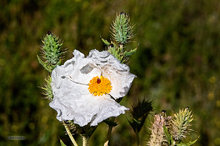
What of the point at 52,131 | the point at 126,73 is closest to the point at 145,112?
the point at 126,73

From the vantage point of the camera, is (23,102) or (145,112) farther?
(23,102)

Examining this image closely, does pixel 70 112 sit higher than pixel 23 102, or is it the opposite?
pixel 23 102

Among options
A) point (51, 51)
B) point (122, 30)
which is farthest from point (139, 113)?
point (51, 51)

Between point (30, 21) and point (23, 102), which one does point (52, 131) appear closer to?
point (23, 102)

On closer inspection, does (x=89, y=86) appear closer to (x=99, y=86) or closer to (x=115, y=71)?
(x=99, y=86)

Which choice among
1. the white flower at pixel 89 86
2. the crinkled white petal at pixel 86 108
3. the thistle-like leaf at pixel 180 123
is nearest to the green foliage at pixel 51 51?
the white flower at pixel 89 86

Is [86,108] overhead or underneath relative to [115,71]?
underneath

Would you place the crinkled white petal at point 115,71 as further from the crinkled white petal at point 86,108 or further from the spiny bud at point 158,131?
the spiny bud at point 158,131
